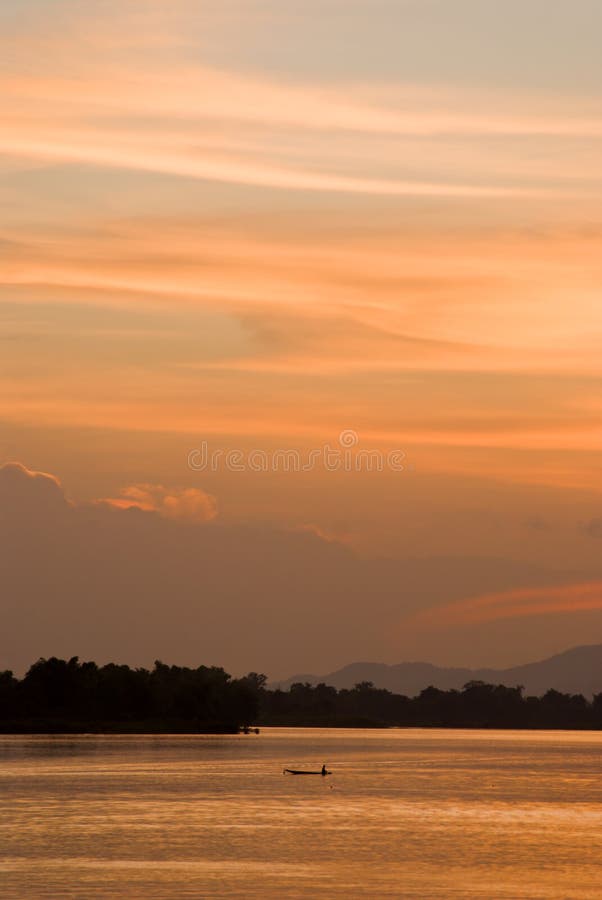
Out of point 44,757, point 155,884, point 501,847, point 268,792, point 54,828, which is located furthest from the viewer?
point 44,757

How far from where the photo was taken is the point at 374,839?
285 ft

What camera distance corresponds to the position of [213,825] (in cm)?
9375

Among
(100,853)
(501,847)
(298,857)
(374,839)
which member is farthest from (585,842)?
(100,853)

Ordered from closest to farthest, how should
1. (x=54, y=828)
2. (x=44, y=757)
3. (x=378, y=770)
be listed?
1. (x=54, y=828)
2. (x=378, y=770)
3. (x=44, y=757)

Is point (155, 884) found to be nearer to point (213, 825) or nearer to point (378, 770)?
point (213, 825)

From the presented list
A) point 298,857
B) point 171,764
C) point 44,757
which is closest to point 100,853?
point 298,857

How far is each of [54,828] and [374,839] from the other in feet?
62.2

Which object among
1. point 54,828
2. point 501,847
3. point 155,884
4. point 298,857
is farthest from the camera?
point 54,828

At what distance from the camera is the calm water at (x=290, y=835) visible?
222 ft

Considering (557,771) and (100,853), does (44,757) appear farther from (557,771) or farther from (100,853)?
(100,853)

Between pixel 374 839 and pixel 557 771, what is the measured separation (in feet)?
308

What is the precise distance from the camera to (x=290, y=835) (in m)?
88.0

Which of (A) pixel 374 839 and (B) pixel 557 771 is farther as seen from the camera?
(B) pixel 557 771

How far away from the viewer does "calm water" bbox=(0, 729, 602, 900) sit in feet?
222
